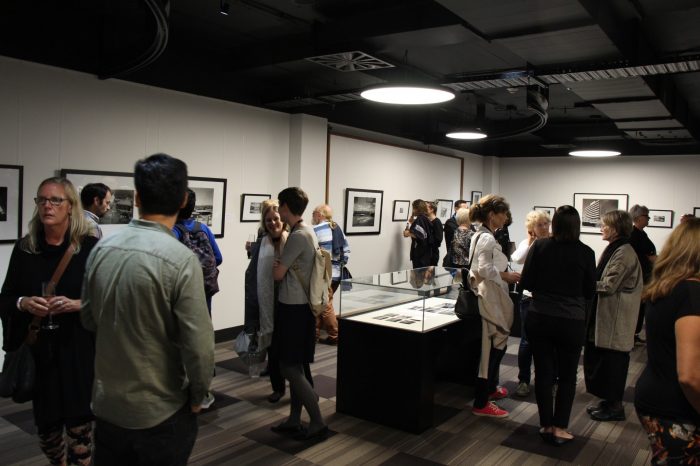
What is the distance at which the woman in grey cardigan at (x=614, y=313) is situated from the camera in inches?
161

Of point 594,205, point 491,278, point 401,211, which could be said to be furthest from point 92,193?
point 594,205

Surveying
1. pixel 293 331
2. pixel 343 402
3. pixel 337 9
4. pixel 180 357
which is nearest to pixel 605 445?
pixel 343 402

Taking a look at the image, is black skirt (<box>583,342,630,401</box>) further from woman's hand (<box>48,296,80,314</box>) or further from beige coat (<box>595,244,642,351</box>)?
woman's hand (<box>48,296,80,314</box>)

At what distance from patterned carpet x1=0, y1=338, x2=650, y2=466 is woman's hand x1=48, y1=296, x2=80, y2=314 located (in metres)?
1.59

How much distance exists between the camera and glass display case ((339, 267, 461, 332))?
12.9 feet

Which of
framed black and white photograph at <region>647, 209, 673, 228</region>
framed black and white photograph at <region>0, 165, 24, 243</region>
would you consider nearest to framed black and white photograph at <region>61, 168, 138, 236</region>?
framed black and white photograph at <region>0, 165, 24, 243</region>

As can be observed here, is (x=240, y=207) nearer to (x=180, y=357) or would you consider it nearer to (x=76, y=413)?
(x=76, y=413)

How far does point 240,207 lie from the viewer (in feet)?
21.8

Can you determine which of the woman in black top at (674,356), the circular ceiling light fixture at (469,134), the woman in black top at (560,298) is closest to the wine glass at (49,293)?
the woman in black top at (674,356)

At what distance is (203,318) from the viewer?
1.69m

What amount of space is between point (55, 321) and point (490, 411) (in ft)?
10.7

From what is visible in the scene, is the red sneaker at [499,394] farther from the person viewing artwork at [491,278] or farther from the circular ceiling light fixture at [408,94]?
the circular ceiling light fixture at [408,94]

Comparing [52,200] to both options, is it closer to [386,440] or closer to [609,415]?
[386,440]

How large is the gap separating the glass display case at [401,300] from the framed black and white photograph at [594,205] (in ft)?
27.3
